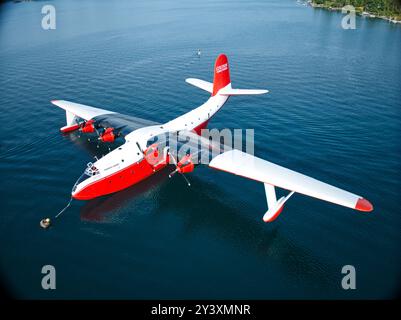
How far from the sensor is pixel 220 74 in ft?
164

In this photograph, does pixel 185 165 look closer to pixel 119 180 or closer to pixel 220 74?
pixel 119 180

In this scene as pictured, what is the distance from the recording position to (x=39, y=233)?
32.0 metres

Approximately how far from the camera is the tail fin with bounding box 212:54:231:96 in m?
49.3

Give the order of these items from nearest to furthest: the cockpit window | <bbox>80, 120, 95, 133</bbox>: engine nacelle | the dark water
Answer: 1. the dark water
2. the cockpit window
3. <bbox>80, 120, 95, 133</bbox>: engine nacelle

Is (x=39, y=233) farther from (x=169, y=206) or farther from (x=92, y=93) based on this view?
(x=92, y=93)

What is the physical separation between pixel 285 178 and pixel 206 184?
11581mm

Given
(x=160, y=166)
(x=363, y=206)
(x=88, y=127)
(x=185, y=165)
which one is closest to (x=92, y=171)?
(x=160, y=166)

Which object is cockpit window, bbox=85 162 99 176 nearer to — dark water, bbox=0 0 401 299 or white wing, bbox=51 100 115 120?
dark water, bbox=0 0 401 299

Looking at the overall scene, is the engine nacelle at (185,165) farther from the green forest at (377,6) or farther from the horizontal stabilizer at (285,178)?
the green forest at (377,6)

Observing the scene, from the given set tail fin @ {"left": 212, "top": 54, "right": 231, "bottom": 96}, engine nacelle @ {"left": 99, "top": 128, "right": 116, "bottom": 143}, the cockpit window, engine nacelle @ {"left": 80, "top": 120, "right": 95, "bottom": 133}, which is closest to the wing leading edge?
the cockpit window

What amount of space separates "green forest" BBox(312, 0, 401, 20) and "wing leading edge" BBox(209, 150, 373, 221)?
129 m

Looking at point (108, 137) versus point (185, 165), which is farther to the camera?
point (108, 137)

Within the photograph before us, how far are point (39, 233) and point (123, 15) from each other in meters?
129
